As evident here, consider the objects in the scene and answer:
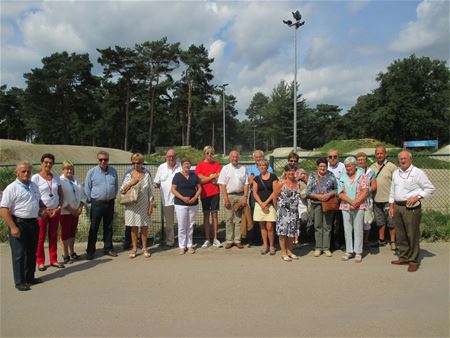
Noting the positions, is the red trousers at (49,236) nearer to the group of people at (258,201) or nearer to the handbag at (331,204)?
the group of people at (258,201)

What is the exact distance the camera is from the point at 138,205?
5977 millimetres

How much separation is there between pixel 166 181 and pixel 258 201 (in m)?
1.73

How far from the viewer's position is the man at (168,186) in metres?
6.38

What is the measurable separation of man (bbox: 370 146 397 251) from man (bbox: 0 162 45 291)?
5.21 metres

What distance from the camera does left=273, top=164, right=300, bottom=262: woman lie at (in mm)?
5609

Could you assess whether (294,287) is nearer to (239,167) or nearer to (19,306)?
(239,167)

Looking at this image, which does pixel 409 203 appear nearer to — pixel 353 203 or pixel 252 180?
pixel 353 203

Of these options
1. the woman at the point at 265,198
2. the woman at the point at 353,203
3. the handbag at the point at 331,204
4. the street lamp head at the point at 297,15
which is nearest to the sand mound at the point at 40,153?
the street lamp head at the point at 297,15

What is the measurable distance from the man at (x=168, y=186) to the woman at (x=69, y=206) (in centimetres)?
139

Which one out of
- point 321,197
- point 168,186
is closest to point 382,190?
point 321,197

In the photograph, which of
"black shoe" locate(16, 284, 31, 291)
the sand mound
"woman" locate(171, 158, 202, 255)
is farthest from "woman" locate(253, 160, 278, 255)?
the sand mound

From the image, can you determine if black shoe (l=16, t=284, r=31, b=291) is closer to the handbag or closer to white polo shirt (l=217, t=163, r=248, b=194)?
white polo shirt (l=217, t=163, r=248, b=194)

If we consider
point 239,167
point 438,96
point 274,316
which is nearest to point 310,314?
point 274,316

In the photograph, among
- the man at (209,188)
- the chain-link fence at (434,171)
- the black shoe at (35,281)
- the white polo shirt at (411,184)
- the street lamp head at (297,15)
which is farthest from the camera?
the street lamp head at (297,15)
